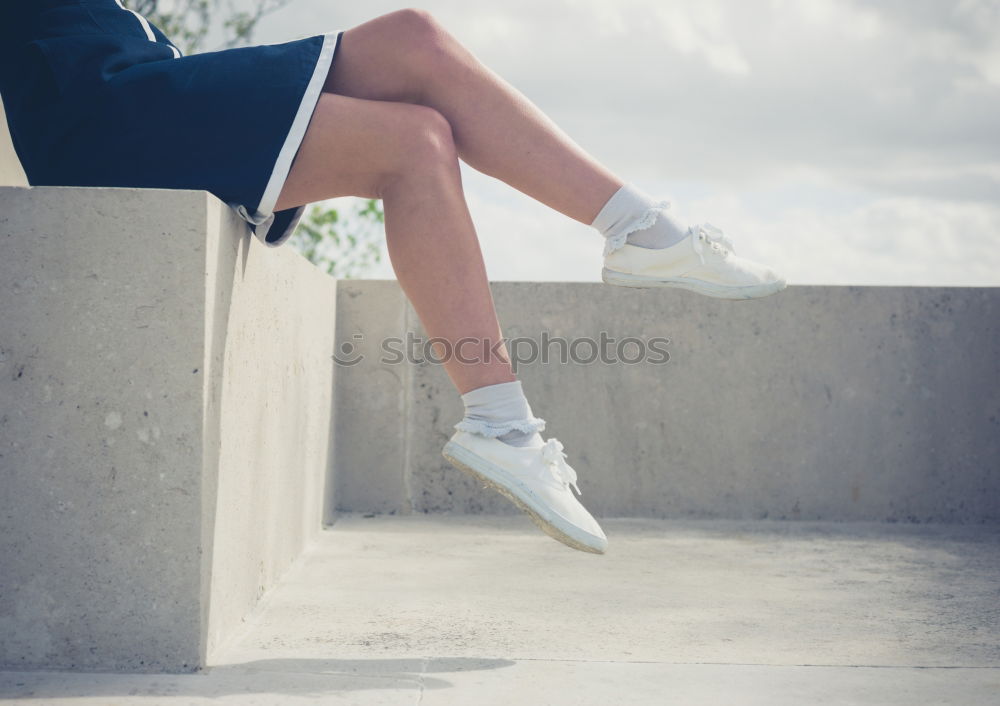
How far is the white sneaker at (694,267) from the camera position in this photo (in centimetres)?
177

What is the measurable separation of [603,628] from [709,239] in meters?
0.72

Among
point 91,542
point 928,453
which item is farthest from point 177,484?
point 928,453

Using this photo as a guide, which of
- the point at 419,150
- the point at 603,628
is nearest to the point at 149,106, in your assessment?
the point at 419,150

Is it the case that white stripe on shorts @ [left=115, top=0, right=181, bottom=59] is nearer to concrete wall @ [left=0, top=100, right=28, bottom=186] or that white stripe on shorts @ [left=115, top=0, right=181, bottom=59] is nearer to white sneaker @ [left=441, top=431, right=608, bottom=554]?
concrete wall @ [left=0, top=100, right=28, bottom=186]

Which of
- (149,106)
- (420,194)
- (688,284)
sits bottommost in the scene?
(688,284)

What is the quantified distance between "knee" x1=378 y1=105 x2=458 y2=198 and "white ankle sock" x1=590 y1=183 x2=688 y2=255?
0.93 feet

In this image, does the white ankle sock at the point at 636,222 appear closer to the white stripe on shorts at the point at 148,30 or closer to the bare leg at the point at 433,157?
the bare leg at the point at 433,157

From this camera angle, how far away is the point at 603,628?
186 centimetres

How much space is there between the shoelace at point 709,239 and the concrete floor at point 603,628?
68cm

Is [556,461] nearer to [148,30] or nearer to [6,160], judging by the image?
[148,30]

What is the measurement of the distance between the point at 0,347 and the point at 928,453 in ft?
9.41

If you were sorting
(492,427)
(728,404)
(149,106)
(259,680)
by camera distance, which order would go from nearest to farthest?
(259,680)
(149,106)
(492,427)
(728,404)

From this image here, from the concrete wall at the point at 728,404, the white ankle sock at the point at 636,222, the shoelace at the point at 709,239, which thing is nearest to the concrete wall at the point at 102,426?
the white ankle sock at the point at 636,222

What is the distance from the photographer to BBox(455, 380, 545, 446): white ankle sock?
5.53 ft
